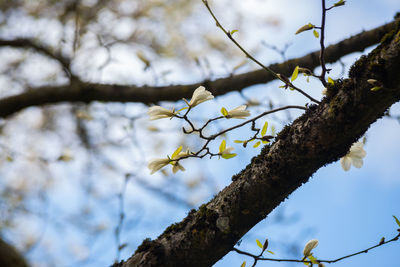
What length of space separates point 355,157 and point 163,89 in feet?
3.94

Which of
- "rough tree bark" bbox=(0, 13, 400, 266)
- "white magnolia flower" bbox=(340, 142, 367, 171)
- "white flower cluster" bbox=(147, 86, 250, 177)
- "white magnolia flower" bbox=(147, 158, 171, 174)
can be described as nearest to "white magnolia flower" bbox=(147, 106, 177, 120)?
"white flower cluster" bbox=(147, 86, 250, 177)

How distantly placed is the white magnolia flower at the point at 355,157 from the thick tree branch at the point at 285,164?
111mm

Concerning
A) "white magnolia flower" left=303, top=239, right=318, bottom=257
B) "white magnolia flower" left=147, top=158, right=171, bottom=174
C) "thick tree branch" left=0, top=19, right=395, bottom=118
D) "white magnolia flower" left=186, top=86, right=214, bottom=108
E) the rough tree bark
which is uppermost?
"thick tree branch" left=0, top=19, right=395, bottom=118

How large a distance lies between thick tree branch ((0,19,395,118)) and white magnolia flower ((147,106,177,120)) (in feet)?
2.40

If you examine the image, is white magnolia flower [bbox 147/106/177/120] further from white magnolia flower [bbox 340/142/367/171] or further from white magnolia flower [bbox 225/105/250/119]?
white magnolia flower [bbox 340/142/367/171]

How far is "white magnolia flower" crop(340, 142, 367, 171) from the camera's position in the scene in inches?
35.0

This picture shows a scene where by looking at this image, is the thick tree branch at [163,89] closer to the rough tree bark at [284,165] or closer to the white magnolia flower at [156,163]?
the rough tree bark at [284,165]

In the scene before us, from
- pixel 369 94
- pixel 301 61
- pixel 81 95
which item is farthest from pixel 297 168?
pixel 81 95

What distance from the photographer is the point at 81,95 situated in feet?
6.72

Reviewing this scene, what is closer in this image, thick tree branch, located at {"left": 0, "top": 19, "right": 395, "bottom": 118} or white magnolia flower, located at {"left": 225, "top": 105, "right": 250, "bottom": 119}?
white magnolia flower, located at {"left": 225, "top": 105, "right": 250, "bottom": 119}

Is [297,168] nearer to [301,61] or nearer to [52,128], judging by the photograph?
[301,61]

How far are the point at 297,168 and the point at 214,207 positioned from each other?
24cm

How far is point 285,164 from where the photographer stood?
790 millimetres

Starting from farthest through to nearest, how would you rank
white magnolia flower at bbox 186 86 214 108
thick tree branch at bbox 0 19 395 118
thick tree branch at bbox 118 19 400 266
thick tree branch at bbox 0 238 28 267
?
thick tree branch at bbox 0 19 395 118, thick tree branch at bbox 0 238 28 267, white magnolia flower at bbox 186 86 214 108, thick tree branch at bbox 118 19 400 266
